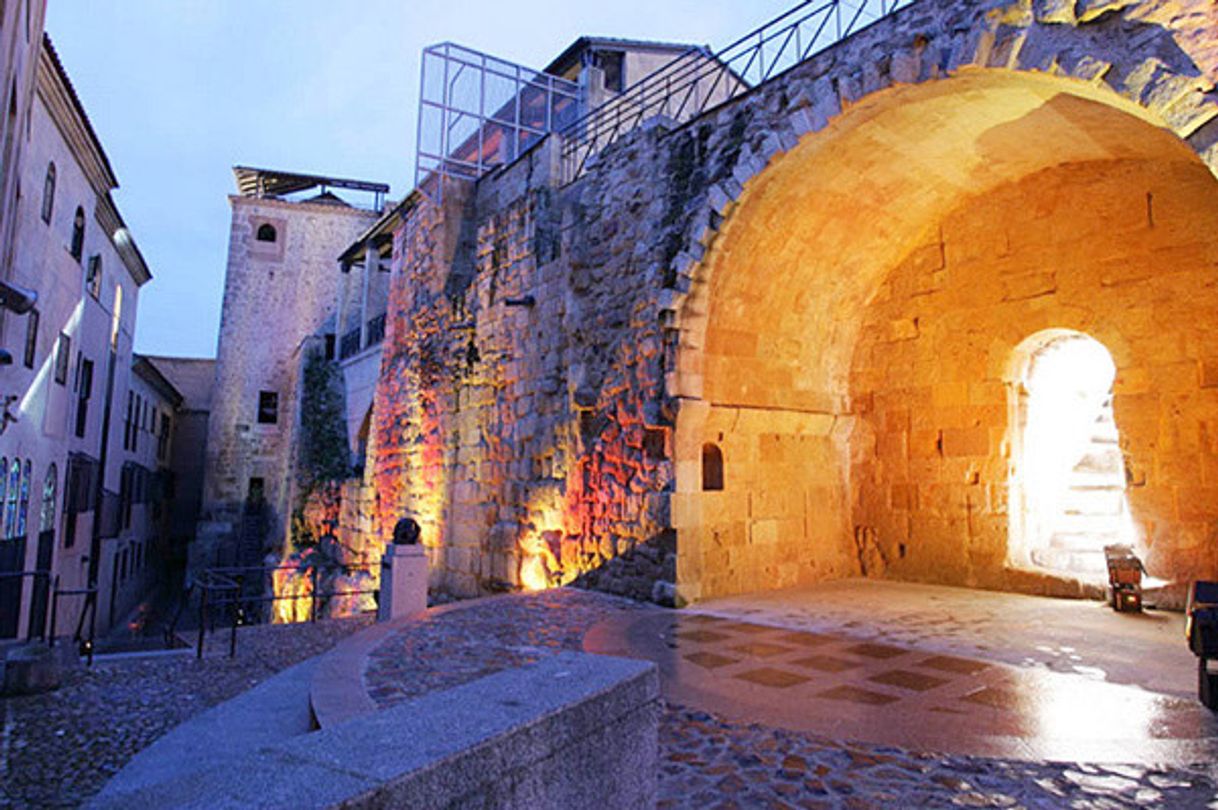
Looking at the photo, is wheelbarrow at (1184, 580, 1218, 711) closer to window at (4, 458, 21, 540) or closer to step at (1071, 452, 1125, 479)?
step at (1071, 452, 1125, 479)

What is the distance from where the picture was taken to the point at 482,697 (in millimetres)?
2100

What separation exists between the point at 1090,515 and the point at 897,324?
289 cm

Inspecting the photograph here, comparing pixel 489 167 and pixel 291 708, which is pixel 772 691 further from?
pixel 489 167

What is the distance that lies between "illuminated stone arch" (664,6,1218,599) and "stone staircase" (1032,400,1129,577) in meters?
0.71

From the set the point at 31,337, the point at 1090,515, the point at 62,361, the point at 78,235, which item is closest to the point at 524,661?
the point at 1090,515

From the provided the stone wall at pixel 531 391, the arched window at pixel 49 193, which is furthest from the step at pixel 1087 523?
the arched window at pixel 49 193

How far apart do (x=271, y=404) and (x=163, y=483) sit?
4424mm

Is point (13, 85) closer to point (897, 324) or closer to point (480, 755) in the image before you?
point (480, 755)

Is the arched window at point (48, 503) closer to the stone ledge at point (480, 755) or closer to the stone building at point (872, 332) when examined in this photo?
the stone building at point (872, 332)

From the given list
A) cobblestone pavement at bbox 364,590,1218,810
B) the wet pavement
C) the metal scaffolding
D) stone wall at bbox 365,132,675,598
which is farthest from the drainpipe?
cobblestone pavement at bbox 364,590,1218,810

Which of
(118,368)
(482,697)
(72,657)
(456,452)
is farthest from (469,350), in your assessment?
(118,368)

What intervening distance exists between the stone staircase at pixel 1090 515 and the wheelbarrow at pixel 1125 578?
86 centimetres

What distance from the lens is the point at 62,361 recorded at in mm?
11648

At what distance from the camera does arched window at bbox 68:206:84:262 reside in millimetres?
11814
